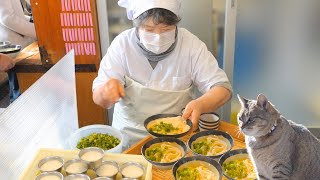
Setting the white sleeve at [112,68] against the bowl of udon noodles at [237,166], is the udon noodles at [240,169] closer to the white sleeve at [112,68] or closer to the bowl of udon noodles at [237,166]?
the bowl of udon noodles at [237,166]

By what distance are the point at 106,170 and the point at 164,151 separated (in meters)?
0.31

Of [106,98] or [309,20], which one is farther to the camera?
[309,20]

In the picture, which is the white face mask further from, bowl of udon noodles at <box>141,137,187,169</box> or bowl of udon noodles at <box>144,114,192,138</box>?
bowl of udon noodles at <box>141,137,187,169</box>

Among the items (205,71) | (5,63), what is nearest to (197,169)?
(205,71)

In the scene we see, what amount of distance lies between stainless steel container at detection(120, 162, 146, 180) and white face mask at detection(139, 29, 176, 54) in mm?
737

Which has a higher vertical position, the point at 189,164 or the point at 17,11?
the point at 17,11

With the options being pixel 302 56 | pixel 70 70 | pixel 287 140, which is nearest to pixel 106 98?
pixel 70 70

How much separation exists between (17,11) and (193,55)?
236 cm

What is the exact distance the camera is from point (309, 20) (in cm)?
222

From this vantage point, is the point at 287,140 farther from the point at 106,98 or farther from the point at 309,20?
the point at 309,20

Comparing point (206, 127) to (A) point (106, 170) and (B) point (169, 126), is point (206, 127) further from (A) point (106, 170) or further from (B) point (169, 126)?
(A) point (106, 170)

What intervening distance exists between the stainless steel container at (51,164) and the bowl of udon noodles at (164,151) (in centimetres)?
34

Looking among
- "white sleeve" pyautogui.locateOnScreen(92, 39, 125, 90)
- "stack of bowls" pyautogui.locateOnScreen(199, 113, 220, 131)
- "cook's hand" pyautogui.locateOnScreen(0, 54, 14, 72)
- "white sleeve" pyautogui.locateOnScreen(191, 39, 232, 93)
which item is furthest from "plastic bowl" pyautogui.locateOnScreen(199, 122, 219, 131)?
"cook's hand" pyautogui.locateOnScreen(0, 54, 14, 72)

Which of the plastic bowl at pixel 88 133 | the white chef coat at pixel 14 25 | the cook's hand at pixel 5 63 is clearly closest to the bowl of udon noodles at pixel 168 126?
the plastic bowl at pixel 88 133
